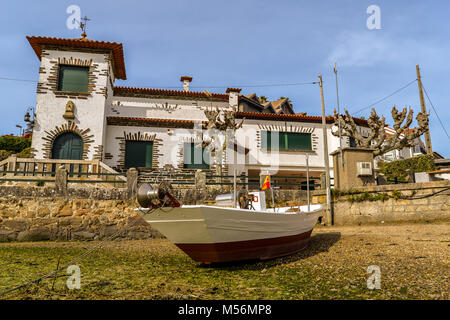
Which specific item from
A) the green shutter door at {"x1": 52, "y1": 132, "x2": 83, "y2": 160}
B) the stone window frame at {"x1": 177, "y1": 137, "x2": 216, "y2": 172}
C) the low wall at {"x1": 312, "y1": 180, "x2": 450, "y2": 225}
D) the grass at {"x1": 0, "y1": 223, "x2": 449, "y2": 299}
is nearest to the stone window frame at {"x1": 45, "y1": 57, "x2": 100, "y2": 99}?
the green shutter door at {"x1": 52, "y1": 132, "x2": 83, "y2": 160}

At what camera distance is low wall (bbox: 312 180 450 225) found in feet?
34.6

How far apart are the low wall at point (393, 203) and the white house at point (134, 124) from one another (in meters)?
3.71

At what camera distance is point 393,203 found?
1120 cm

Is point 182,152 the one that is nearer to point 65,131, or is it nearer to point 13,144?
point 65,131

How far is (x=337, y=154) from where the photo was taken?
42.9 feet

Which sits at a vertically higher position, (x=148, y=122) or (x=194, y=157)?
(x=148, y=122)

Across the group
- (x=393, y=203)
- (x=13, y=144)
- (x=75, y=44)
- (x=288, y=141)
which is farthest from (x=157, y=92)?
(x=13, y=144)

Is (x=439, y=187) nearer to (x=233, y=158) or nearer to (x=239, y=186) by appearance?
(x=239, y=186)

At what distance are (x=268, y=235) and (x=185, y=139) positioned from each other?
13.0 meters

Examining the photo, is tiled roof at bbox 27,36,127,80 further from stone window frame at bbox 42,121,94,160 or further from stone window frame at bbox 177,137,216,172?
stone window frame at bbox 177,137,216,172

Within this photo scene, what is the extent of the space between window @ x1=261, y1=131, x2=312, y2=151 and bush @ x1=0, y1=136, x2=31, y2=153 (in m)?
23.6

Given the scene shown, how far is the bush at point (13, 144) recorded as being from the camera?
27.6m

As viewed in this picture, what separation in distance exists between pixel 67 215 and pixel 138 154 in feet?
24.6
